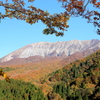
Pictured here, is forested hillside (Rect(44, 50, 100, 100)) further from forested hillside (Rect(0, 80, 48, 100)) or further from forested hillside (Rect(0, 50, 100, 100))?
forested hillside (Rect(0, 80, 48, 100))

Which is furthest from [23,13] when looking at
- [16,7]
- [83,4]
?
[83,4]

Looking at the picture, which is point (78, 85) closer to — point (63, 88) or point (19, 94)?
point (63, 88)

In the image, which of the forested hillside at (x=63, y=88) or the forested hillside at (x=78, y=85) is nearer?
the forested hillside at (x=78, y=85)

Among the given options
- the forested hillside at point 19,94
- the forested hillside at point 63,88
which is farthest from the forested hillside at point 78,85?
the forested hillside at point 19,94

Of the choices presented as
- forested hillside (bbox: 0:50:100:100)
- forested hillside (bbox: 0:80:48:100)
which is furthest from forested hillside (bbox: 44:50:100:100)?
forested hillside (bbox: 0:80:48:100)

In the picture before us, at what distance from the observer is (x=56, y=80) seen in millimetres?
47281

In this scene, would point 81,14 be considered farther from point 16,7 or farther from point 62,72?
point 62,72

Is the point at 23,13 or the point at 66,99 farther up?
the point at 23,13

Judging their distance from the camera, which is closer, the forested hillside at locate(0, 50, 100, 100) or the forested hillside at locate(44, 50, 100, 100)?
the forested hillside at locate(44, 50, 100, 100)

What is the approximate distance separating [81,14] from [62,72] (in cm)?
4358

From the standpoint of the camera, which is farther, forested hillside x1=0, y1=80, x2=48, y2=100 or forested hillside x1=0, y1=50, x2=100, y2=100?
forested hillside x1=0, y1=50, x2=100, y2=100

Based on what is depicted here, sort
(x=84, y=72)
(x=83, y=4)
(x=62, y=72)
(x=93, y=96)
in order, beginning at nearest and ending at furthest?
(x=83, y=4)
(x=93, y=96)
(x=84, y=72)
(x=62, y=72)

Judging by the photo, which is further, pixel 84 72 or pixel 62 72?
pixel 62 72

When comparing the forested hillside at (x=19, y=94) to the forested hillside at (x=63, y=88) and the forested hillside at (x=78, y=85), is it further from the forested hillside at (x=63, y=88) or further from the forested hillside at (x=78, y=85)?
the forested hillside at (x=78, y=85)
